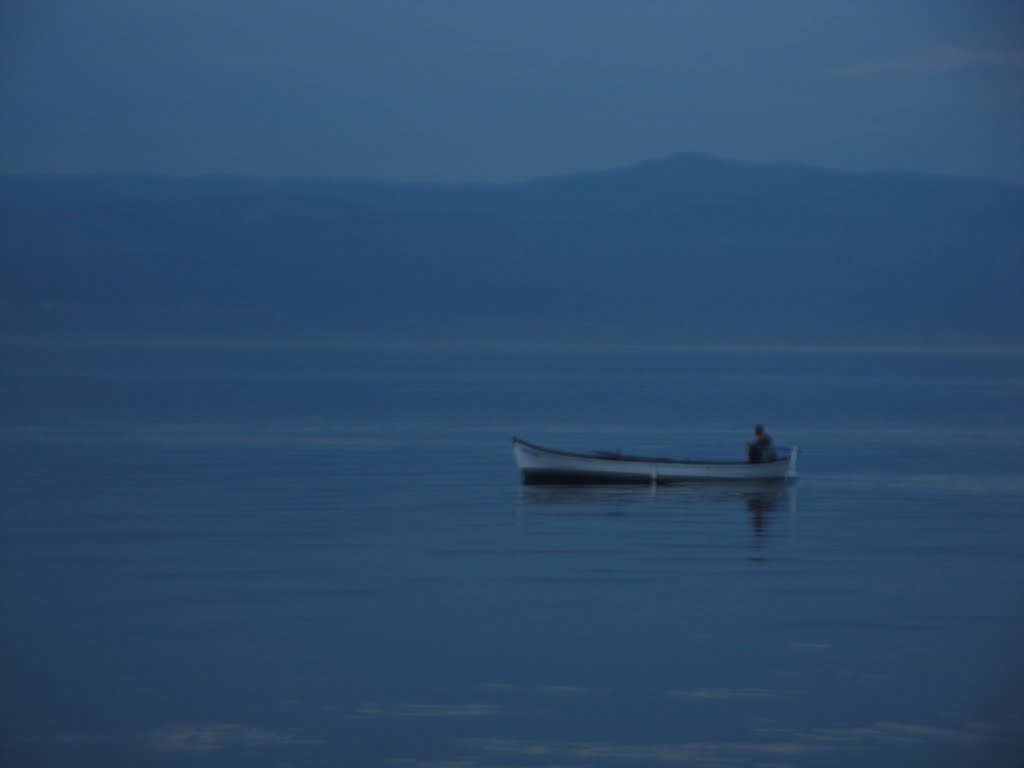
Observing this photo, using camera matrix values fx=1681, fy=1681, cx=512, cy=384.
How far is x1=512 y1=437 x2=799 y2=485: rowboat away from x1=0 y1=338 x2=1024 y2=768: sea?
0.57m

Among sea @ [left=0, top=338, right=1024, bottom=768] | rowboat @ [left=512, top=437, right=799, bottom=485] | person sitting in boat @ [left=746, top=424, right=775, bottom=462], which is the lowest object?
sea @ [left=0, top=338, right=1024, bottom=768]

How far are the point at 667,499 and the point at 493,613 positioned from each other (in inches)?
737

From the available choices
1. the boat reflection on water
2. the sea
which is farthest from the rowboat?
the sea

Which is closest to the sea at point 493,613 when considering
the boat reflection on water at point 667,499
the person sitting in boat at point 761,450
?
the boat reflection on water at point 667,499

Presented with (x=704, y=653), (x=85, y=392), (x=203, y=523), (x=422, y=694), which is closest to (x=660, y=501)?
(x=203, y=523)

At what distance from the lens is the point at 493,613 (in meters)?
27.9

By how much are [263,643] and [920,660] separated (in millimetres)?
9709

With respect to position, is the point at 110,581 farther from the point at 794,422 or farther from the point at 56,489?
the point at 794,422

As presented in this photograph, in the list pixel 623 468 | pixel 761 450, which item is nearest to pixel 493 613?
pixel 623 468

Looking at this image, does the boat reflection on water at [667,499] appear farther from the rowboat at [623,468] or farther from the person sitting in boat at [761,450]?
the person sitting in boat at [761,450]

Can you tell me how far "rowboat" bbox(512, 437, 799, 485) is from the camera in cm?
4778

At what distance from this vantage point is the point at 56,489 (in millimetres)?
48594

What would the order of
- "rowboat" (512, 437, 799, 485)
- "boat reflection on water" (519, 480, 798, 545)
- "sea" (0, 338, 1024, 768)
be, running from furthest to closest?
"rowboat" (512, 437, 799, 485)
"boat reflection on water" (519, 480, 798, 545)
"sea" (0, 338, 1024, 768)

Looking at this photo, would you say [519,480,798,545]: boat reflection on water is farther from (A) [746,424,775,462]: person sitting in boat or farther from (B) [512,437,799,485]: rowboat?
(A) [746,424,775,462]: person sitting in boat
